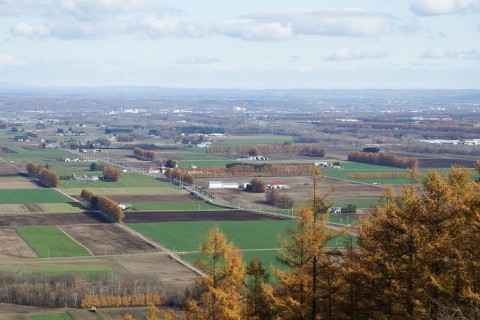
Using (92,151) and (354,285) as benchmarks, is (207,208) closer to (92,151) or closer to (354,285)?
(354,285)

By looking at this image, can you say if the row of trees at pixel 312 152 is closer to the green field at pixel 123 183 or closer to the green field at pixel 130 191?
the green field at pixel 123 183

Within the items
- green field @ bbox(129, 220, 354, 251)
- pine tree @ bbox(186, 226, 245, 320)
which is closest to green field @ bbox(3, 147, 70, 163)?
green field @ bbox(129, 220, 354, 251)

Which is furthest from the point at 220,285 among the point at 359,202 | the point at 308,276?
the point at 359,202

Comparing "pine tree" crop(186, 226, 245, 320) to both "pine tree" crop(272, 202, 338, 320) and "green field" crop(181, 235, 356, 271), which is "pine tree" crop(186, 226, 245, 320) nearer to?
"pine tree" crop(272, 202, 338, 320)

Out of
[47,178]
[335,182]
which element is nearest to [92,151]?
[47,178]

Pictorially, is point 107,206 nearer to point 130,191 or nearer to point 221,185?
point 130,191

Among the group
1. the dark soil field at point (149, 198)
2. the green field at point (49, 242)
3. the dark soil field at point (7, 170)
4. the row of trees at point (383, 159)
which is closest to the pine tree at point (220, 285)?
the green field at point (49, 242)
